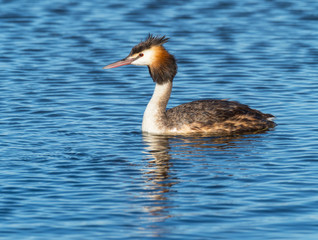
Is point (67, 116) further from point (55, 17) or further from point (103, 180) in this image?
point (55, 17)

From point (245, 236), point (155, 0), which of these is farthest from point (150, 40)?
point (155, 0)

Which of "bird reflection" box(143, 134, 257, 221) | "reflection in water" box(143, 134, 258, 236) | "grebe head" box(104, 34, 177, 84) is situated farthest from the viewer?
"grebe head" box(104, 34, 177, 84)

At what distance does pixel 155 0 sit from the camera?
32281 millimetres

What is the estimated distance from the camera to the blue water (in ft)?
35.0

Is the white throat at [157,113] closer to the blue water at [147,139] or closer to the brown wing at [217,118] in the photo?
the brown wing at [217,118]

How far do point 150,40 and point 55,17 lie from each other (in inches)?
547

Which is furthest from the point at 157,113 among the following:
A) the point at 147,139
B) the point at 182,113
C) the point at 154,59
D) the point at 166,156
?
the point at 166,156

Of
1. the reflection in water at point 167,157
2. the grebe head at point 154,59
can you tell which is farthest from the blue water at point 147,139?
the grebe head at point 154,59

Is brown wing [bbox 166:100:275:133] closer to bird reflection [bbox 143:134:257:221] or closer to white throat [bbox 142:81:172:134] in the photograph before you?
white throat [bbox 142:81:172:134]

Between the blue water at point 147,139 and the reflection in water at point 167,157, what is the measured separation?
0.03 m

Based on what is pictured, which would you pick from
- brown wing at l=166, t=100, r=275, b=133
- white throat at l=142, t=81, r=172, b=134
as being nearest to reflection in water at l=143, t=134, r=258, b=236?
white throat at l=142, t=81, r=172, b=134

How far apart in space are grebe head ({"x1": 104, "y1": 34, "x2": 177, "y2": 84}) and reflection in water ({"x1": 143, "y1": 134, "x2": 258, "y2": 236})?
138cm

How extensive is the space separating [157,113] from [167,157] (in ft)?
6.98

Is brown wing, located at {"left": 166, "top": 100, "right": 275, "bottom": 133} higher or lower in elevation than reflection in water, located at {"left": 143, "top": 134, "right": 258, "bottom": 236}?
higher
